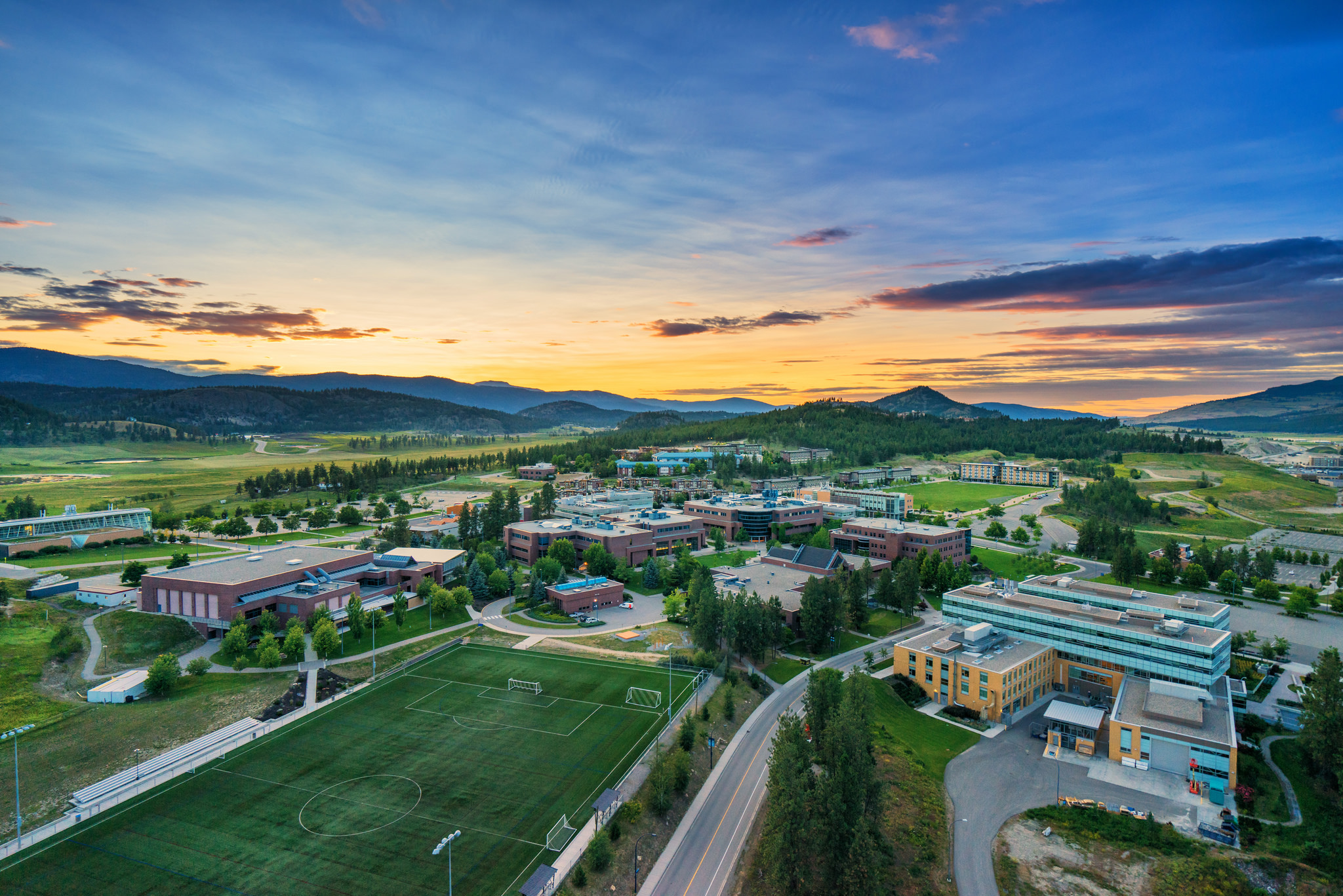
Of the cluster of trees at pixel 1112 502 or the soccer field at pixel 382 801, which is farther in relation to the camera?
the cluster of trees at pixel 1112 502

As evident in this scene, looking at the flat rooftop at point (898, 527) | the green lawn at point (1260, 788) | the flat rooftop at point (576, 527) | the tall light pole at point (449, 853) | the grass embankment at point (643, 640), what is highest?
the flat rooftop at point (576, 527)

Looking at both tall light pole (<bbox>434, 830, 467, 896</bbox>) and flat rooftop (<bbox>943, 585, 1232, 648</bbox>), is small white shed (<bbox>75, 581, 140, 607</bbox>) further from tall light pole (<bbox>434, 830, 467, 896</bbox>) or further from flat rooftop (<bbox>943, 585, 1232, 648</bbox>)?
flat rooftop (<bbox>943, 585, 1232, 648</bbox>)

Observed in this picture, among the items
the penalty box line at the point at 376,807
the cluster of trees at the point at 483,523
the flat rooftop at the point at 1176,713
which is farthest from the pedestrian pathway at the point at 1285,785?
the cluster of trees at the point at 483,523

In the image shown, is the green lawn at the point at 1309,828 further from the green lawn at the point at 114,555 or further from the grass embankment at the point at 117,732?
the green lawn at the point at 114,555

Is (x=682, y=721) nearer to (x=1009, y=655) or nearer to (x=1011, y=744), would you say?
(x=1011, y=744)

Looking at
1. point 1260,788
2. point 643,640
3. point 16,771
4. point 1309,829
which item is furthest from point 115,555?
point 1309,829

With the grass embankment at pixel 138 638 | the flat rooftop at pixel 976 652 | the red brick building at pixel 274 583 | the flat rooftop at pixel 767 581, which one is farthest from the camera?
the flat rooftop at pixel 767 581

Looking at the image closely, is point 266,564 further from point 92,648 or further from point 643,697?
point 643,697
